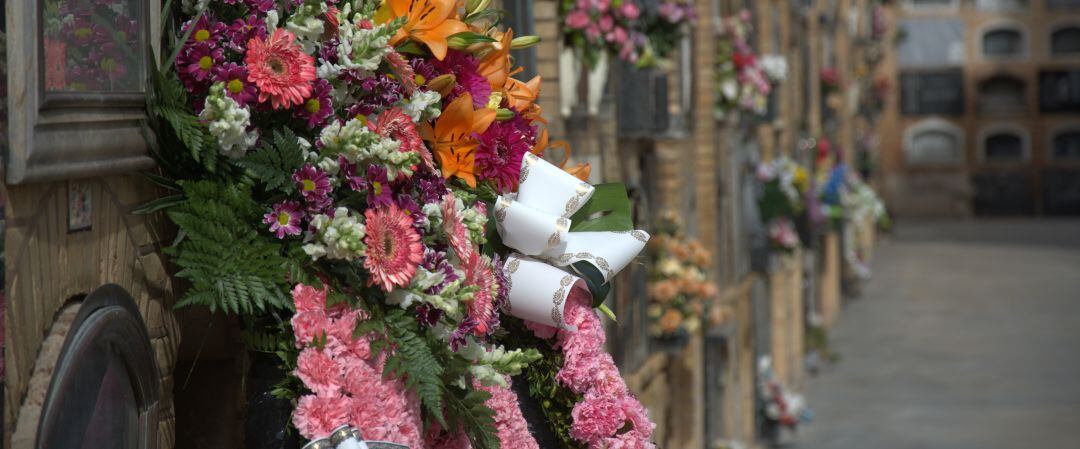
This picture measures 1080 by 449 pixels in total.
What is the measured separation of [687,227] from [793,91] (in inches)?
309

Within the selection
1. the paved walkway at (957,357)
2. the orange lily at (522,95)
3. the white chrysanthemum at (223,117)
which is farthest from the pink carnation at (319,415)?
the paved walkway at (957,357)

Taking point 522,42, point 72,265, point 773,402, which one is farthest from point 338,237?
point 773,402

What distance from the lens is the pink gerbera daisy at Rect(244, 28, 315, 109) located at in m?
2.93

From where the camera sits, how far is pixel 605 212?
3773mm

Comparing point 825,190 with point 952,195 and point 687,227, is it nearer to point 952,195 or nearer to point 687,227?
point 687,227

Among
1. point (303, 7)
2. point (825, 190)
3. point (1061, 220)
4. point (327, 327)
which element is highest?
point (303, 7)

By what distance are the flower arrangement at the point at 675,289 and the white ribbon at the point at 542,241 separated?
6.13 metres

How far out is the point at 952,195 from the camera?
47406 millimetres

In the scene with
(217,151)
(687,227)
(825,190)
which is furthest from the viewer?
(825,190)

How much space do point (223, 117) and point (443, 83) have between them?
59 centimetres

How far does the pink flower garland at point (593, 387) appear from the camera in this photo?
3689 millimetres

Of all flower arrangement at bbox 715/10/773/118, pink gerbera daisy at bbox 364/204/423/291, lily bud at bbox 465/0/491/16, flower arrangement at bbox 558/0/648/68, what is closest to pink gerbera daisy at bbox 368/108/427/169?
pink gerbera daisy at bbox 364/204/423/291

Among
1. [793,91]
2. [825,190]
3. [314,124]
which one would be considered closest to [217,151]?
[314,124]

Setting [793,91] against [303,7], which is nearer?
[303,7]
